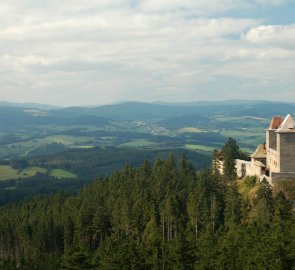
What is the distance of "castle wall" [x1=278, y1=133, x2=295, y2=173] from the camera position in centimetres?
8269

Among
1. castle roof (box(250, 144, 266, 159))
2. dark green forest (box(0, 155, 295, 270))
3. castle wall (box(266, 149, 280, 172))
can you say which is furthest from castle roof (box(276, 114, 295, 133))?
dark green forest (box(0, 155, 295, 270))

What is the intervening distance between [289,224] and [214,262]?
11700mm

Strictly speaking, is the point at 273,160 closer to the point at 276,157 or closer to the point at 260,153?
A: the point at 276,157

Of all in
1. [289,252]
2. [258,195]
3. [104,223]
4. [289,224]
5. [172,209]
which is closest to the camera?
[289,252]

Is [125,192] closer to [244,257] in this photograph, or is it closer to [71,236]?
[71,236]

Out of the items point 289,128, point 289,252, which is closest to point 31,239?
point 289,128

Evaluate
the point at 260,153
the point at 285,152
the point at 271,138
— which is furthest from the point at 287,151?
the point at 260,153

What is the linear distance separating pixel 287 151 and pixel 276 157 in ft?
8.81

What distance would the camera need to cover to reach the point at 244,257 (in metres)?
53.9

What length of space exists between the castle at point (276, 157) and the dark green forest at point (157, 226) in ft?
11.2

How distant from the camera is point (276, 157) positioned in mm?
85188

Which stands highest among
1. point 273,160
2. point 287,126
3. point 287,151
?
point 287,126

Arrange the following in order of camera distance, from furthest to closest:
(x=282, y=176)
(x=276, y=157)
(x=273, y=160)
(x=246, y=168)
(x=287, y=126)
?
(x=246, y=168) → (x=273, y=160) → (x=276, y=157) → (x=287, y=126) → (x=282, y=176)

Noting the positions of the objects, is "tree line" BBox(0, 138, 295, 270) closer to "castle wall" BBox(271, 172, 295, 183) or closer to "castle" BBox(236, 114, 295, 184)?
"castle" BBox(236, 114, 295, 184)
